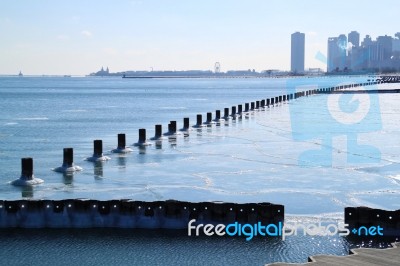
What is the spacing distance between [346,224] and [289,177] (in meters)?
7.22

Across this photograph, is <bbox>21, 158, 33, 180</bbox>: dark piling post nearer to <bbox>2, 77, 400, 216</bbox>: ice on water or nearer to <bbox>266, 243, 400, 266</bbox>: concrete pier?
<bbox>2, 77, 400, 216</bbox>: ice on water

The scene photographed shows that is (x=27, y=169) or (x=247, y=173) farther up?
(x=27, y=169)

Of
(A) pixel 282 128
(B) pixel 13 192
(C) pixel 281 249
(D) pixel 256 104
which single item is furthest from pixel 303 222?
(D) pixel 256 104

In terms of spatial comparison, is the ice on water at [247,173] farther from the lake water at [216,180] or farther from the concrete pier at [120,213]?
the concrete pier at [120,213]

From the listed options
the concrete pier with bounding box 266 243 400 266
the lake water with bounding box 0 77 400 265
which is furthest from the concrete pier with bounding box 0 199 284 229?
the concrete pier with bounding box 266 243 400 266

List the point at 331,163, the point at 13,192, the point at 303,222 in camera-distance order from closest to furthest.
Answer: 1. the point at 303,222
2. the point at 13,192
3. the point at 331,163

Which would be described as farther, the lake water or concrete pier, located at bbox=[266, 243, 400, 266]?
the lake water

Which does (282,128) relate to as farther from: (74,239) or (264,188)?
(74,239)

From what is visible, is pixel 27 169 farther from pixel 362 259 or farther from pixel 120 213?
pixel 362 259

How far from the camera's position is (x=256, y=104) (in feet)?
230

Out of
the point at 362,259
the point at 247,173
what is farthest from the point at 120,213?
the point at 247,173

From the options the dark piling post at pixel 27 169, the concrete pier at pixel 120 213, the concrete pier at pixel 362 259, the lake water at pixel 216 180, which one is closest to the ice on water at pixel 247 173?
the lake water at pixel 216 180

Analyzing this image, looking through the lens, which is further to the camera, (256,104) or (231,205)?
(256,104)

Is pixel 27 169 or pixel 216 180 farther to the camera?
pixel 216 180
